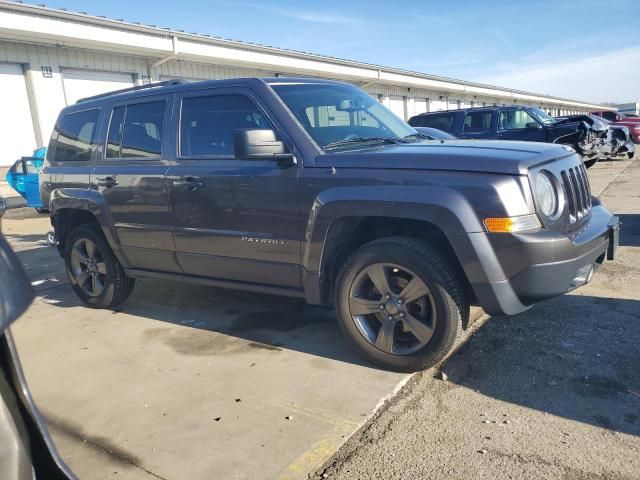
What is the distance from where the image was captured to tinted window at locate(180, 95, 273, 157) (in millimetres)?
3875

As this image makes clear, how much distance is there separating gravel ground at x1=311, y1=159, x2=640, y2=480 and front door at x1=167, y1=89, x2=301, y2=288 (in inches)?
51.7

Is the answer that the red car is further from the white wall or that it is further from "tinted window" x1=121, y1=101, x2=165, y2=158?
"tinted window" x1=121, y1=101, x2=165, y2=158

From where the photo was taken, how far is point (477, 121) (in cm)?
1255

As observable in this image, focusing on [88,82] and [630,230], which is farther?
[88,82]

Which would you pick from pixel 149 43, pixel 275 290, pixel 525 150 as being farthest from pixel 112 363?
pixel 149 43

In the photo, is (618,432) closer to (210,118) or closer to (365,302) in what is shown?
(365,302)

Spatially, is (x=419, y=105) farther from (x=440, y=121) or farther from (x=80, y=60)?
(x=80, y=60)

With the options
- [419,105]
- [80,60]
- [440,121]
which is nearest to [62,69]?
[80,60]

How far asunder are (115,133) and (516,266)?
3.62 meters

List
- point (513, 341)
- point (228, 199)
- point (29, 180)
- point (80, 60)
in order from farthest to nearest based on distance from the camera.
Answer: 1. point (80, 60)
2. point (29, 180)
3. point (228, 199)
4. point (513, 341)

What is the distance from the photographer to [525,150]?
3275 mm

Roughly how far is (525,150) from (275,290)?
196cm

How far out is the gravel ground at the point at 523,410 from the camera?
2.44 meters

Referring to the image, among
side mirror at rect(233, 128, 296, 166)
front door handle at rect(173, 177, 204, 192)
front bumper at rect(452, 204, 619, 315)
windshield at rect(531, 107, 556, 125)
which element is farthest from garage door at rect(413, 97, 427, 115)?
front bumper at rect(452, 204, 619, 315)
